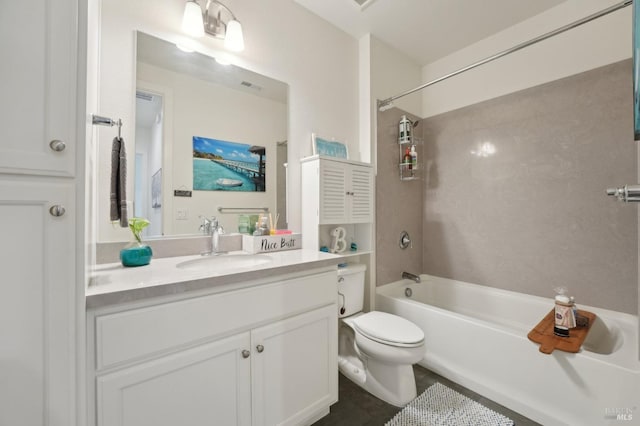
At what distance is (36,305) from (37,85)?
21.7 inches

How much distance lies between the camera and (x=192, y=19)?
4.38 feet

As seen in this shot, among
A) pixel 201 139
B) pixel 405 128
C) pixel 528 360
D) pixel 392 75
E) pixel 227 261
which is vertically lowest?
pixel 528 360

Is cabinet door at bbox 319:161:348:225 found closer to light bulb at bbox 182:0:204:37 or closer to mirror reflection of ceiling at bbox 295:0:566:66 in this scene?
light bulb at bbox 182:0:204:37

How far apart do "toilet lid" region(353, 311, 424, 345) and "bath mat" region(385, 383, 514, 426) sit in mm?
400

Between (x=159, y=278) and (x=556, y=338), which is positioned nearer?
(x=159, y=278)

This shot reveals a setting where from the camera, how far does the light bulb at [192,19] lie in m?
1.33

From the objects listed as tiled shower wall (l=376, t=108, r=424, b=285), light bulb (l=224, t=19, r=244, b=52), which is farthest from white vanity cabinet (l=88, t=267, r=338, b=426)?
light bulb (l=224, t=19, r=244, b=52)

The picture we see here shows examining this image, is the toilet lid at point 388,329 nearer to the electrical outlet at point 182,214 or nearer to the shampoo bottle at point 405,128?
the electrical outlet at point 182,214

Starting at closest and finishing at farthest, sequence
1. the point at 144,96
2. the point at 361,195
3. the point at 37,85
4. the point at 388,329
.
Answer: the point at 37,85 → the point at 144,96 → the point at 388,329 → the point at 361,195

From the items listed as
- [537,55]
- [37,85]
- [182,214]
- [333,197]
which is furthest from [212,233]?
[537,55]

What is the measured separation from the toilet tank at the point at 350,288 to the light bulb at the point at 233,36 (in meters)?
1.53

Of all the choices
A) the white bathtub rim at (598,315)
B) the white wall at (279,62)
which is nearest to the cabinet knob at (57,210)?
the white wall at (279,62)

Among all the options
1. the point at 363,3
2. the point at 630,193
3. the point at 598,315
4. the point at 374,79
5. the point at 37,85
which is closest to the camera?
the point at 37,85

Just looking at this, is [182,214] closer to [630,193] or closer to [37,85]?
[37,85]
